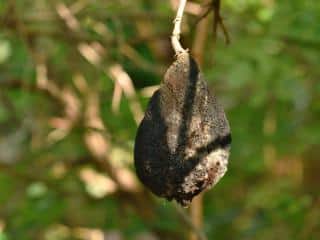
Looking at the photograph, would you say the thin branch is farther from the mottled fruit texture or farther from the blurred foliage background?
the blurred foliage background

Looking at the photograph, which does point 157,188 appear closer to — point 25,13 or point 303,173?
point 25,13

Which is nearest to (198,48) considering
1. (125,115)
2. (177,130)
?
(125,115)

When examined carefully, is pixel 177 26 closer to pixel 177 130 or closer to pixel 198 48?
pixel 177 130

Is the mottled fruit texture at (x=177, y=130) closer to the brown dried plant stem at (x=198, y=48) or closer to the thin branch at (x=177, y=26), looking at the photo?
the thin branch at (x=177, y=26)

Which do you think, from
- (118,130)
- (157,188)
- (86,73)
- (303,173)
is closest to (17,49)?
(86,73)

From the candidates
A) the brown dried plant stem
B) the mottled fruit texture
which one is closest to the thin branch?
the mottled fruit texture

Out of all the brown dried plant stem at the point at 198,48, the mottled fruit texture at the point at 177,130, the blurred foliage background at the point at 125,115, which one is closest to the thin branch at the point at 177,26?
the mottled fruit texture at the point at 177,130
